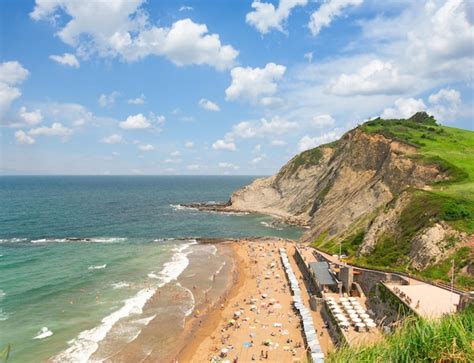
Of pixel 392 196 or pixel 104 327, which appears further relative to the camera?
pixel 392 196

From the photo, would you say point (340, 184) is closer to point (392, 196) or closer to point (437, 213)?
point (392, 196)

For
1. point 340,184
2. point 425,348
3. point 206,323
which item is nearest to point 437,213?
point 206,323

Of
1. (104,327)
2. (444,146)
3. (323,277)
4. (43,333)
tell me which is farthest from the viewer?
(444,146)

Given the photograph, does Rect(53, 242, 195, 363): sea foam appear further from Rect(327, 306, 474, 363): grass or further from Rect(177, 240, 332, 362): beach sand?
Rect(327, 306, 474, 363): grass

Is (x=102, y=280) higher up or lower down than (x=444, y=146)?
lower down

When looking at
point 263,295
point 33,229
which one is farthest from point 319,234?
point 33,229

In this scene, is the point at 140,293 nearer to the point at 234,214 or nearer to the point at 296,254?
the point at 296,254

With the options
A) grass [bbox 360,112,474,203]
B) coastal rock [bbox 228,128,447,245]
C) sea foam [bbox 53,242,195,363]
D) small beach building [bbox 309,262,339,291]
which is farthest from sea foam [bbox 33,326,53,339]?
grass [bbox 360,112,474,203]
